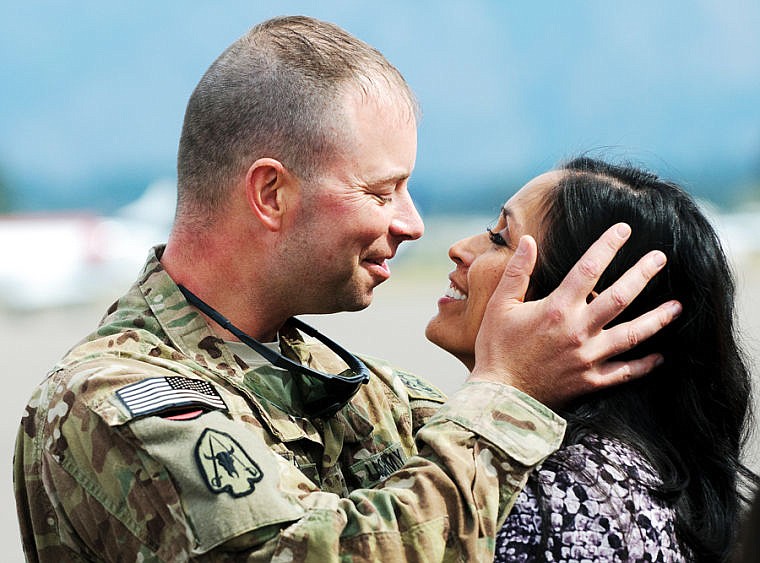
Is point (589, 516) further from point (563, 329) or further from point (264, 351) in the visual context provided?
point (264, 351)

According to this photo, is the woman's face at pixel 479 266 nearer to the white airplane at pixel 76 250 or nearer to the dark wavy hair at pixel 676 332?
the dark wavy hair at pixel 676 332

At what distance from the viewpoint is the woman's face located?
292 cm

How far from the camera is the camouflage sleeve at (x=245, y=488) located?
221cm

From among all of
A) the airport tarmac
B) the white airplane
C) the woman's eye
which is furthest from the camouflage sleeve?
the white airplane

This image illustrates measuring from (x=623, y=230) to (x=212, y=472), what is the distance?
1100 millimetres

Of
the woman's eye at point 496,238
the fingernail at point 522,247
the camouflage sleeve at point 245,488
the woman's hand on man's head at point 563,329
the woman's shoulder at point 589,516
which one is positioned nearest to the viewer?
the camouflage sleeve at point 245,488

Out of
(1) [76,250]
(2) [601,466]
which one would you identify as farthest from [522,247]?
(1) [76,250]

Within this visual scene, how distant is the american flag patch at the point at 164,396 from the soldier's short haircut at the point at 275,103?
60 centimetres

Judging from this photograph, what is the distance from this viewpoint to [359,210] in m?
2.85

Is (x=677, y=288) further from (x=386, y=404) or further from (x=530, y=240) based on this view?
(x=386, y=404)

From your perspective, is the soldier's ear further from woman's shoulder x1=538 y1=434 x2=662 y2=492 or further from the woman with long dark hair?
woman's shoulder x1=538 y1=434 x2=662 y2=492

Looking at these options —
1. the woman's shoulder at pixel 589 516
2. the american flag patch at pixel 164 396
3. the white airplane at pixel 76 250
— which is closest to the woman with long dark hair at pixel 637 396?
the woman's shoulder at pixel 589 516

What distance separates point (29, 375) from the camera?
34.1ft

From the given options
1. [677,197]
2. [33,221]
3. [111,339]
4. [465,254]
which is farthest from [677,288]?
[33,221]
